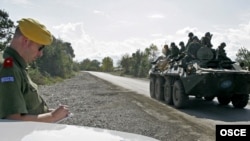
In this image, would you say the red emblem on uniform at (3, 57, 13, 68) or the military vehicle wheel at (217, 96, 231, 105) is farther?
the military vehicle wheel at (217, 96, 231, 105)

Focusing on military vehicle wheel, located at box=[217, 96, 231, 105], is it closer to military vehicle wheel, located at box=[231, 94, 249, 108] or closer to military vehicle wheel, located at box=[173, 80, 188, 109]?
military vehicle wheel, located at box=[231, 94, 249, 108]

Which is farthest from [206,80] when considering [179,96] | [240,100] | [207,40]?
[207,40]

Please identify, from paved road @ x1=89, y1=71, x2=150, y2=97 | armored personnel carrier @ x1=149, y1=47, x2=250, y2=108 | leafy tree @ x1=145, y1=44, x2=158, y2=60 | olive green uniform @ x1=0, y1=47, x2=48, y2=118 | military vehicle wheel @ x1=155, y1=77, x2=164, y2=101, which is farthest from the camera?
leafy tree @ x1=145, y1=44, x2=158, y2=60

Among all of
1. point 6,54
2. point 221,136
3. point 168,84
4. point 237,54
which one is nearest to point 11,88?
point 6,54

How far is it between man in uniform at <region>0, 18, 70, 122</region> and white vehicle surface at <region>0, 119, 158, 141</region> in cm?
18

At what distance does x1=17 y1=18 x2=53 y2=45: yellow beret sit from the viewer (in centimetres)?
265

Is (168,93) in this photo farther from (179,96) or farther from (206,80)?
(206,80)

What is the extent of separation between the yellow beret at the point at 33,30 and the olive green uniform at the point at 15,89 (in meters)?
0.18

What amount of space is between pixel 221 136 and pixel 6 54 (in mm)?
3604

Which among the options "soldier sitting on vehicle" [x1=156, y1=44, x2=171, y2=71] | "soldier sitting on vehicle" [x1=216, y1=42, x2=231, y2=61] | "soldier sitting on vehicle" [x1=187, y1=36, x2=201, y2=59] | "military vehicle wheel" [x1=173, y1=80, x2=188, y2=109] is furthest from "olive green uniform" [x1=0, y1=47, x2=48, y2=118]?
"soldier sitting on vehicle" [x1=156, y1=44, x2=171, y2=71]

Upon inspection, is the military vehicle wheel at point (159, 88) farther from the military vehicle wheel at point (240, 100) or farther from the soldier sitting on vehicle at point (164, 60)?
the military vehicle wheel at point (240, 100)

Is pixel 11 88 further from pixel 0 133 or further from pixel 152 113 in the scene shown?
pixel 152 113

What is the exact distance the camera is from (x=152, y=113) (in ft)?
36.4

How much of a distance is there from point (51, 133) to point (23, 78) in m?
0.74
